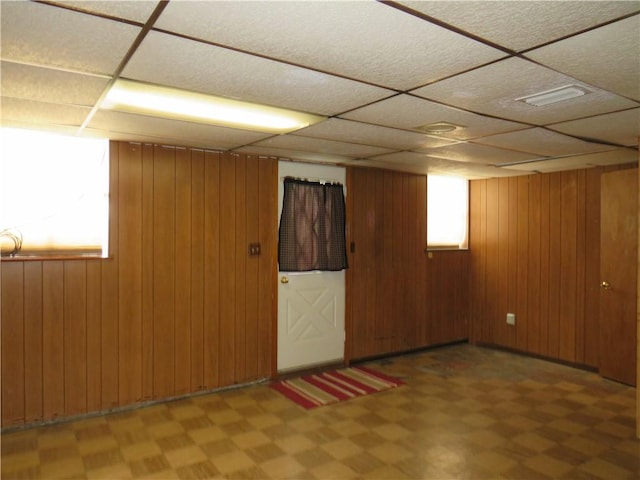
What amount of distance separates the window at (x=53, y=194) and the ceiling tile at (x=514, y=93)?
8.82 feet

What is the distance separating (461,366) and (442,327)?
0.85 metres

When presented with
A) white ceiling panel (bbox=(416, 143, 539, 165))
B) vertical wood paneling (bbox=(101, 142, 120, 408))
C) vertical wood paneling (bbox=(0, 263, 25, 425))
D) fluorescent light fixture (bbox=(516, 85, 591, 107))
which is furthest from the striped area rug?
fluorescent light fixture (bbox=(516, 85, 591, 107))

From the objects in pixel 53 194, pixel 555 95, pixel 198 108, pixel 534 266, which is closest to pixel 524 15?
pixel 555 95

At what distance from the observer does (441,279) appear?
575 centimetres

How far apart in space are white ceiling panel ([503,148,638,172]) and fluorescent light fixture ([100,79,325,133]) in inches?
109

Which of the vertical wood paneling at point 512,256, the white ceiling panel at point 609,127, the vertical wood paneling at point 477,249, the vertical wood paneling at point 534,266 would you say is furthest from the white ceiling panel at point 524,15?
the vertical wood paneling at point 477,249

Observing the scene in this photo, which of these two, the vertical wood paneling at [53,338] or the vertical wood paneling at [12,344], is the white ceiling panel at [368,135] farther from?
the vertical wood paneling at [12,344]

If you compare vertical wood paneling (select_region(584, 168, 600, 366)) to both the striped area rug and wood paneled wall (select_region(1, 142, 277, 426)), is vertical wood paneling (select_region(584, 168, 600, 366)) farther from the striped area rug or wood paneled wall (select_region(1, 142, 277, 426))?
wood paneled wall (select_region(1, 142, 277, 426))

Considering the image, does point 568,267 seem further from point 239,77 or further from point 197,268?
point 239,77

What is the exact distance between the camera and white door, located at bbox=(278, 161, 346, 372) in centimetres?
445

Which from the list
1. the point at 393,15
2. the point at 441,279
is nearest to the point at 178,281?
the point at 393,15

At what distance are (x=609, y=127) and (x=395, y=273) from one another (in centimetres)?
277

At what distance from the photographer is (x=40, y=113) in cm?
275

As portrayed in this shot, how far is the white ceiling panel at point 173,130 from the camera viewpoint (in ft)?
9.36
